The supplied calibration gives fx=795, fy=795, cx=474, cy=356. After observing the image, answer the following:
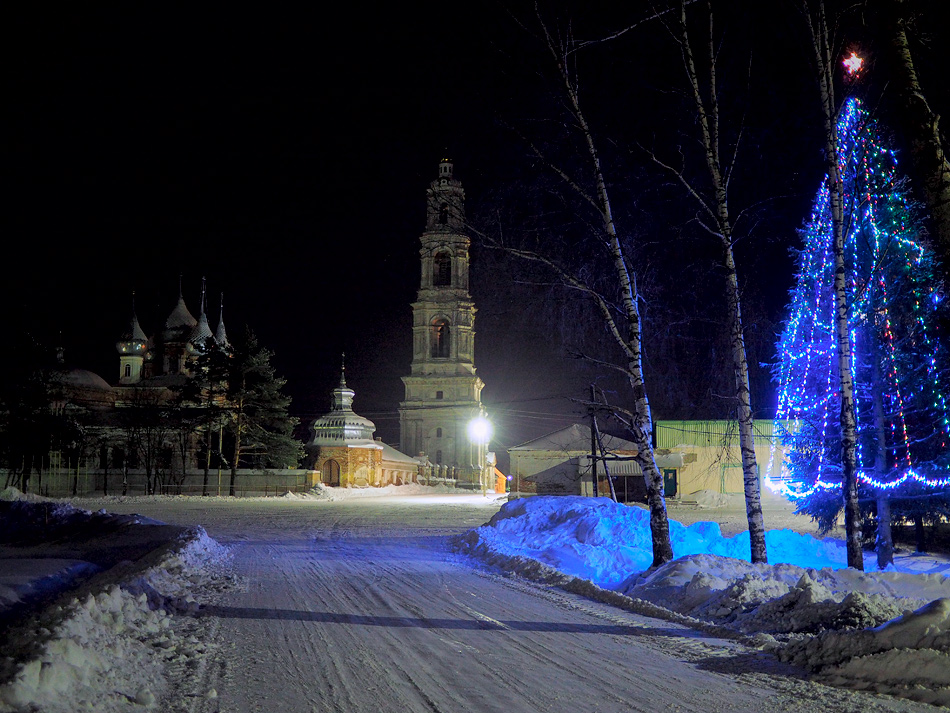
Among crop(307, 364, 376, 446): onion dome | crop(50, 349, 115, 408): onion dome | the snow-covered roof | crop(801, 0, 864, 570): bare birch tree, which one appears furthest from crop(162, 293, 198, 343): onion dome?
crop(801, 0, 864, 570): bare birch tree

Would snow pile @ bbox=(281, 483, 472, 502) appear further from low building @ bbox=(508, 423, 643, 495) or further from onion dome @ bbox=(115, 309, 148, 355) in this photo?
onion dome @ bbox=(115, 309, 148, 355)

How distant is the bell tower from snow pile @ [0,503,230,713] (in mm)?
61033

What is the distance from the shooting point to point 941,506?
52.5ft

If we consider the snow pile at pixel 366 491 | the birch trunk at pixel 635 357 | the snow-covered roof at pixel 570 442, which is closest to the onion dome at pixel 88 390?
the snow pile at pixel 366 491

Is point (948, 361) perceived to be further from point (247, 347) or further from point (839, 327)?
point (247, 347)

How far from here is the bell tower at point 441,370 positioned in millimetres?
70938

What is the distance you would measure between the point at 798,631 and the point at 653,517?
5.15 meters

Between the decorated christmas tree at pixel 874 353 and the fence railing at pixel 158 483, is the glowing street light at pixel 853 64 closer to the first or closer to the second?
the decorated christmas tree at pixel 874 353

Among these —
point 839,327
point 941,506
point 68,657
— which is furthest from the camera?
point 941,506

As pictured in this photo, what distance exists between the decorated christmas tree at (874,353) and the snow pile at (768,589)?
188 cm

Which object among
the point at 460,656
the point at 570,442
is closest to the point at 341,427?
the point at 570,442

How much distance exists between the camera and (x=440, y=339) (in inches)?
2894

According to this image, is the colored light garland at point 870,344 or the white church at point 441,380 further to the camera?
the white church at point 441,380

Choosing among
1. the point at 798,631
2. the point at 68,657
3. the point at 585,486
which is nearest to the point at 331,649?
the point at 68,657
